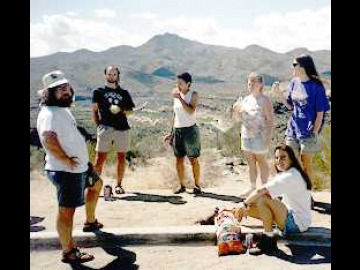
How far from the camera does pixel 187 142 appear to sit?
7.38m

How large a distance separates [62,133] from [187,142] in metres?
2.95

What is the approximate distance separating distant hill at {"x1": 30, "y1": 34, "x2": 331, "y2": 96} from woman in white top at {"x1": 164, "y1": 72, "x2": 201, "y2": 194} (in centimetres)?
8592

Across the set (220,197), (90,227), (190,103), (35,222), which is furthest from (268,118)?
(35,222)

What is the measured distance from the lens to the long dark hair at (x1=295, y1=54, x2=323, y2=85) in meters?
6.04

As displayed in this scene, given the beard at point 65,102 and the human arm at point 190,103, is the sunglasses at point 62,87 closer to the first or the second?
the beard at point 65,102

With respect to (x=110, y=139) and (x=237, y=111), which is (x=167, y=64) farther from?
(x=237, y=111)

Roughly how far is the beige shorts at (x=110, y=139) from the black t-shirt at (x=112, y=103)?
7 cm

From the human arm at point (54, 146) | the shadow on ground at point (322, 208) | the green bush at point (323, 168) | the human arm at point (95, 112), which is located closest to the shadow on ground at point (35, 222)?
the human arm at point (95, 112)

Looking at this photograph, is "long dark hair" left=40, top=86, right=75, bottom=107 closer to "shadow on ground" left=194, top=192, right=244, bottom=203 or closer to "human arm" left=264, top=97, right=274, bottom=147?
"human arm" left=264, top=97, right=274, bottom=147

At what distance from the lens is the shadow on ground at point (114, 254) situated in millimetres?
5039
